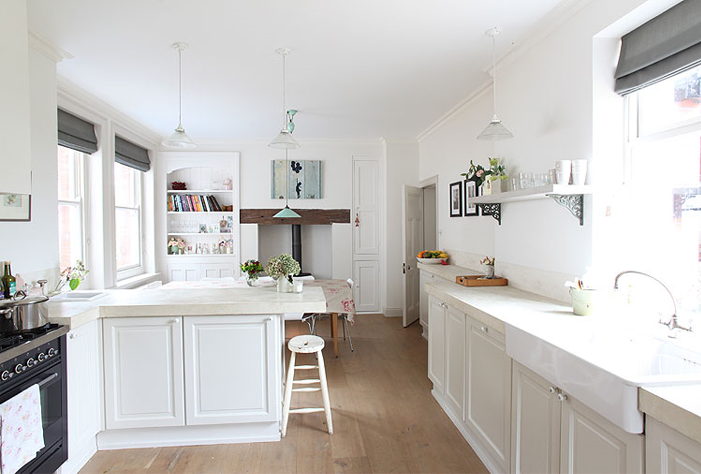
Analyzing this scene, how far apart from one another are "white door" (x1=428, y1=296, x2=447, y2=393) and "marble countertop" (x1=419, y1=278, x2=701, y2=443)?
11cm

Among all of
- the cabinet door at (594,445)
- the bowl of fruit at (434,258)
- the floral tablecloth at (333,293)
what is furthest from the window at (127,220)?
the cabinet door at (594,445)

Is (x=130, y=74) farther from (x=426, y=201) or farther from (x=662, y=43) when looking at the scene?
(x=426, y=201)

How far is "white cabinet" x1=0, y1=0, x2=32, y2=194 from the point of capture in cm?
201

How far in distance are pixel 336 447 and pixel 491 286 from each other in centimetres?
166

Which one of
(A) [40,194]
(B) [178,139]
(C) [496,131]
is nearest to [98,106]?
(A) [40,194]

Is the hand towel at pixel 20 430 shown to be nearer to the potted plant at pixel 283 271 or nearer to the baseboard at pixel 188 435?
the baseboard at pixel 188 435

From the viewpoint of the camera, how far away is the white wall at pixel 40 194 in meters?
2.70

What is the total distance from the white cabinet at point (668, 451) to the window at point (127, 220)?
18.0 feet

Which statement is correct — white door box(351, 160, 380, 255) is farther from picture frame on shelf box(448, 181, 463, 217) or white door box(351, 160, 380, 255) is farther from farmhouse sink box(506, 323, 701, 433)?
farmhouse sink box(506, 323, 701, 433)

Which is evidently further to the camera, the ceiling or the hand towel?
the ceiling

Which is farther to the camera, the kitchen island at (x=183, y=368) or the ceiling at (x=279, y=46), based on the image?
the kitchen island at (x=183, y=368)

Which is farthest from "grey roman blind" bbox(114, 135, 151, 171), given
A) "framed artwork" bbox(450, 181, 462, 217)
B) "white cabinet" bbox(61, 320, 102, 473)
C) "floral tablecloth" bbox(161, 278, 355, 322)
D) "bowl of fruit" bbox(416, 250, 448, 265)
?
"framed artwork" bbox(450, 181, 462, 217)

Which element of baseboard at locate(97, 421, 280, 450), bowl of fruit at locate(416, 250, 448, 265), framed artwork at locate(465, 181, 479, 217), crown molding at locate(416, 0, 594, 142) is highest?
crown molding at locate(416, 0, 594, 142)

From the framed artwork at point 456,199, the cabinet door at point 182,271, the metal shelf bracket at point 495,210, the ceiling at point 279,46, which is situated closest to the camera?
the ceiling at point 279,46
